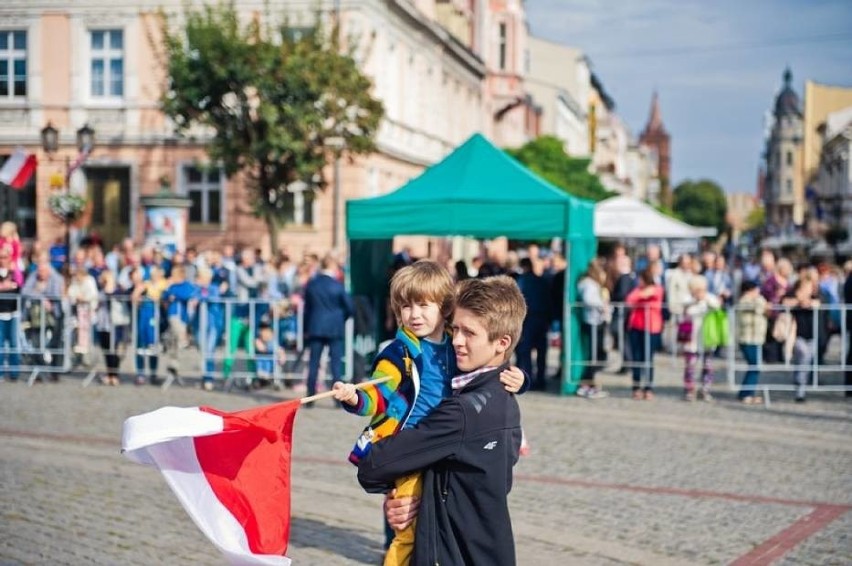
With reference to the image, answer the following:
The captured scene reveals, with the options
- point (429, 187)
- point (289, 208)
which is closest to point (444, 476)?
point (429, 187)

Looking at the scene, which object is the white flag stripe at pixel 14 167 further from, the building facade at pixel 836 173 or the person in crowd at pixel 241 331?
the building facade at pixel 836 173

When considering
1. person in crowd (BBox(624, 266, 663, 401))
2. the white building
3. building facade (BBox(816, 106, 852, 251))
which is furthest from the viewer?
the white building

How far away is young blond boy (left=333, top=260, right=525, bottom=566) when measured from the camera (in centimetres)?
525

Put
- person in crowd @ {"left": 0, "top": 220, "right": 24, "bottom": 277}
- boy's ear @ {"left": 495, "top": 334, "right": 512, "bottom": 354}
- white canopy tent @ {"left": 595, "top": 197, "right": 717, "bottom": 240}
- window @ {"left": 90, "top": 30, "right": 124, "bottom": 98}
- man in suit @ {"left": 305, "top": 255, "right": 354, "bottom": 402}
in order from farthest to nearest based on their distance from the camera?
window @ {"left": 90, "top": 30, "right": 124, "bottom": 98}
white canopy tent @ {"left": 595, "top": 197, "right": 717, "bottom": 240}
person in crowd @ {"left": 0, "top": 220, "right": 24, "bottom": 277}
man in suit @ {"left": 305, "top": 255, "right": 354, "bottom": 402}
boy's ear @ {"left": 495, "top": 334, "right": 512, "bottom": 354}

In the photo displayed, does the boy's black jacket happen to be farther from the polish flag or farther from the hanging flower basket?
the hanging flower basket

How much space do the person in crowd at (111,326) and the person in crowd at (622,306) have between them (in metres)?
6.77

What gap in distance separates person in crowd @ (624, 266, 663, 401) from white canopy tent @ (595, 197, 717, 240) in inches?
649

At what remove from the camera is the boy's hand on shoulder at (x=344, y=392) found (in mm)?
4855

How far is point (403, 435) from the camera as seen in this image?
4.65 m

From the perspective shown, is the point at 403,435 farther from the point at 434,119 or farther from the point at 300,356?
the point at 434,119

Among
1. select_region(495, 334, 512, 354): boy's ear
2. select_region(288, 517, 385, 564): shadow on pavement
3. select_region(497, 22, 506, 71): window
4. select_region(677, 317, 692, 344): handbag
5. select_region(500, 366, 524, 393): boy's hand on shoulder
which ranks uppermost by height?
select_region(497, 22, 506, 71): window

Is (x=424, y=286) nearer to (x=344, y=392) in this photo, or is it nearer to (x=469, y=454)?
(x=344, y=392)

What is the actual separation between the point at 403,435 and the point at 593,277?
13998mm

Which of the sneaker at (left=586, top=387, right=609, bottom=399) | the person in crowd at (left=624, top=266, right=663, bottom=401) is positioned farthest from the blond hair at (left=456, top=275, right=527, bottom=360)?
the sneaker at (left=586, top=387, right=609, bottom=399)
